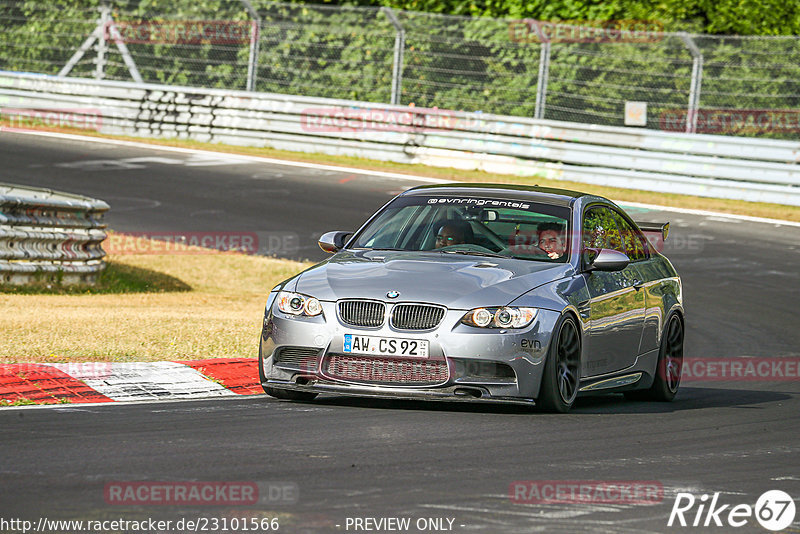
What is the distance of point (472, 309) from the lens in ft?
26.9

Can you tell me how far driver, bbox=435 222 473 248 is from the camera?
9.47 meters

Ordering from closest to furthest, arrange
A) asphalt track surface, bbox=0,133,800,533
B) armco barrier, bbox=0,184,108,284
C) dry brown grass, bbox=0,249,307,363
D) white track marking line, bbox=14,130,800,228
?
asphalt track surface, bbox=0,133,800,533 < dry brown grass, bbox=0,249,307,363 < armco barrier, bbox=0,184,108,284 < white track marking line, bbox=14,130,800,228

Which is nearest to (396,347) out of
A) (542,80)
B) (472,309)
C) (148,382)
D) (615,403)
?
(472,309)

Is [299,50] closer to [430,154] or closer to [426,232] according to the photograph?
[430,154]

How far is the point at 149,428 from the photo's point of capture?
7.54m

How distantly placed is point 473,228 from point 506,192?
1.69 ft

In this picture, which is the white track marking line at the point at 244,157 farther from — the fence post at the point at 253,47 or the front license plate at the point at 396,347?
the front license plate at the point at 396,347

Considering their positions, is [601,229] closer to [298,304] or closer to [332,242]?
[332,242]

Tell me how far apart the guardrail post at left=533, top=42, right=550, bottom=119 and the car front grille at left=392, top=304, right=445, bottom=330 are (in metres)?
17.5

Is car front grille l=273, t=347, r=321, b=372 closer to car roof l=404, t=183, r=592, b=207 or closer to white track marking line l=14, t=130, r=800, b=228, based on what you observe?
car roof l=404, t=183, r=592, b=207

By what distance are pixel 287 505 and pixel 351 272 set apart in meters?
3.10

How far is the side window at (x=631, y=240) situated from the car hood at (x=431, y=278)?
1.39 m

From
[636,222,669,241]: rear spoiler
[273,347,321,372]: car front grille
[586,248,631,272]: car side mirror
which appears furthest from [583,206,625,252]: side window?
[273,347,321,372]: car front grille

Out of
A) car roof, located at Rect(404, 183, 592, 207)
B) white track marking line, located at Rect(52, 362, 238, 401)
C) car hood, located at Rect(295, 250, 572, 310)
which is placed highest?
car roof, located at Rect(404, 183, 592, 207)
